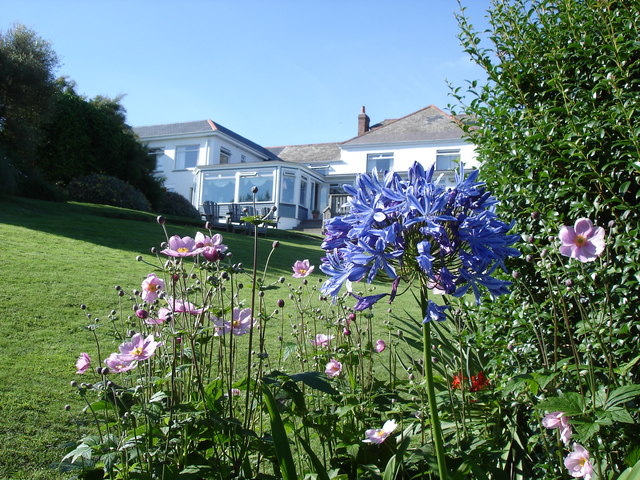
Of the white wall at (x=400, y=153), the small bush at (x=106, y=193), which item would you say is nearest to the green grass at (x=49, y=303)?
the small bush at (x=106, y=193)

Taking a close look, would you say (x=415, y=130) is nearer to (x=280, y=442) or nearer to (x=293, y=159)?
(x=293, y=159)

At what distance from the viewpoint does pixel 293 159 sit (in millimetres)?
41125

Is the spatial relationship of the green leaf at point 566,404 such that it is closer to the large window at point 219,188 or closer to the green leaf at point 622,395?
the green leaf at point 622,395

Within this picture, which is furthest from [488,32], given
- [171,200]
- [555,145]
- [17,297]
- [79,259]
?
[171,200]

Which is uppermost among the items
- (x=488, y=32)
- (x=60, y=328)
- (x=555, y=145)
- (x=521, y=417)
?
(x=488, y=32)

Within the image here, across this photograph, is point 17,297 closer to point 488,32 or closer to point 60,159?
point 488,32

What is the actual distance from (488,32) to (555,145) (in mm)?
954

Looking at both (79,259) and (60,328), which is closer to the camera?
(60,328)

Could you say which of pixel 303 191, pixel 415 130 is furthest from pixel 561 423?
pixel 415 130

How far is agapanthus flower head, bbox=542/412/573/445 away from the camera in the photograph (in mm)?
1697

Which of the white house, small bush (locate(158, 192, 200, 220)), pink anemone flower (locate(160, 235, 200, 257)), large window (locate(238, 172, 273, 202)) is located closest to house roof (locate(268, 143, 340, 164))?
the white house

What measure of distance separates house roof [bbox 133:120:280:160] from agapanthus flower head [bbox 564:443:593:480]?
3593cm

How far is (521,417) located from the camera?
2330mm

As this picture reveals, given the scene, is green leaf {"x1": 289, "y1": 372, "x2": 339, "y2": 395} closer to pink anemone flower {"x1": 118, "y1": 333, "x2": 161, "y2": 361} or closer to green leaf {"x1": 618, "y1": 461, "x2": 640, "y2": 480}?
pink anemone flower {"x1": 118, "y1": 333, "x2": 161, "y2": 361}
